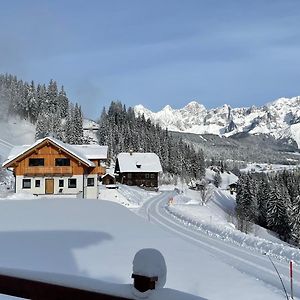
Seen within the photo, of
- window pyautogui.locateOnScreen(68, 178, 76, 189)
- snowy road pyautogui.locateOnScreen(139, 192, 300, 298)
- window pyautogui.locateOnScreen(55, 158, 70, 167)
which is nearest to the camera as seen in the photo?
snowy road pyautogui.locateOnScreen(139, 192, 300, 298)

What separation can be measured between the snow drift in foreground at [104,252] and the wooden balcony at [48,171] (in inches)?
768

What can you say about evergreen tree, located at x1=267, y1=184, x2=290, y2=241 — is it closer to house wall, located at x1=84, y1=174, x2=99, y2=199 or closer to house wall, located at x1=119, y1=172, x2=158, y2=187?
house wall, located at x1=119, y1=172, x2=158, y2=187

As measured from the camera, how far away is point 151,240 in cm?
1691

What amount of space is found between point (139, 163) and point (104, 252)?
71497mm

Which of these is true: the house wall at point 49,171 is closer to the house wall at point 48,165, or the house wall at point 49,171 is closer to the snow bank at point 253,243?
the house wall at point 48,165

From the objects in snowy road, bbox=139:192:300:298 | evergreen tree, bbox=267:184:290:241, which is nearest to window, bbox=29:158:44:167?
snowy road, bbox=139:192:300:298

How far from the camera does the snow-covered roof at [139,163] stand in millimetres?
83938

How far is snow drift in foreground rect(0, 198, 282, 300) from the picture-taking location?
34.9 feet

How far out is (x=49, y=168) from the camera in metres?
41.5

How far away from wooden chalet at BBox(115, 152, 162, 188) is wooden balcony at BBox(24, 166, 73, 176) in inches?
1658

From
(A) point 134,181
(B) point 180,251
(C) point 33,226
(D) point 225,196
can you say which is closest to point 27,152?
(C) point 33,226

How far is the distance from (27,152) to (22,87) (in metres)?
101

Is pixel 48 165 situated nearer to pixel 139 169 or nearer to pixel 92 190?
pixel 92 190

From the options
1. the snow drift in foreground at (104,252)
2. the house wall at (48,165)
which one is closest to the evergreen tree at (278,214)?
the house wall at (48,165)
